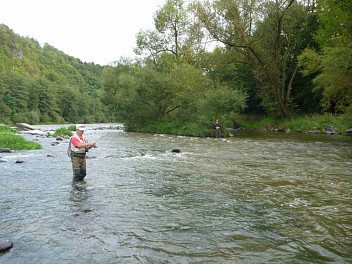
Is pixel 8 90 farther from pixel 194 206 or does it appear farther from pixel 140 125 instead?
pixel 194 206

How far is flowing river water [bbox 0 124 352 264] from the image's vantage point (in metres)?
5.56

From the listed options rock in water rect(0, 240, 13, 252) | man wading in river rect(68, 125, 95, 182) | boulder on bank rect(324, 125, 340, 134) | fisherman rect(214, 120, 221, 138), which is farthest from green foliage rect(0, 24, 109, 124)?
rock in water rect(0, 240, 13, 252)

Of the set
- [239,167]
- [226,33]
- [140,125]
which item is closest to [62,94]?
[140,125]

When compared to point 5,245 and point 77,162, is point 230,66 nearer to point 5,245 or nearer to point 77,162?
point 77,162

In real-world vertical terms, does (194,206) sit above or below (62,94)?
below

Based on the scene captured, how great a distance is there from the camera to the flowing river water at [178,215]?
5.56 metres

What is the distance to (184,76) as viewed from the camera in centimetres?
3991

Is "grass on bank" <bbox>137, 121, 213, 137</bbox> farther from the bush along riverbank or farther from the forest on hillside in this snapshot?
the bush along riverbank

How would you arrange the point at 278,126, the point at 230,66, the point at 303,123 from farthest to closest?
the point at 230,66 → the point at 278,126 → the point at 303,123

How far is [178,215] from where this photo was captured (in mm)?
7539

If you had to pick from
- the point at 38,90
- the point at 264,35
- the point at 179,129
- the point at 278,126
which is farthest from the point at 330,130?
the point at 38,90

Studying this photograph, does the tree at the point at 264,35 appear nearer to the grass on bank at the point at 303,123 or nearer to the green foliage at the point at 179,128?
the grass on bank at the point at 303,123

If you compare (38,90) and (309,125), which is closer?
(309,125)

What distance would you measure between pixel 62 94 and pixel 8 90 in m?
23.0
